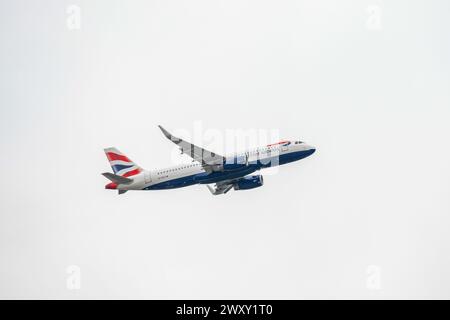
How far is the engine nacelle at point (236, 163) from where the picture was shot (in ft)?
253

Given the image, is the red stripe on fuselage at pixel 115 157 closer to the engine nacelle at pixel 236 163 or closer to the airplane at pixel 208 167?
the airplane at pixel 208 167

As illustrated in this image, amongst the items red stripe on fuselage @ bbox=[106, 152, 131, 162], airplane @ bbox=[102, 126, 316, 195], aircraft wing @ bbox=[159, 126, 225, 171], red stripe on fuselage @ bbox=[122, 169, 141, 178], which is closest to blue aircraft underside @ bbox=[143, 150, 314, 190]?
airplane @ bbox=[102, 126, 316, 195]

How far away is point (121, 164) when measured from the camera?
289 feet

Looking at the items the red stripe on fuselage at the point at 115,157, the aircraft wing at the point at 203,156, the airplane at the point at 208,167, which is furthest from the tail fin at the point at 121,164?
the aircraft wing at the point at 203,156

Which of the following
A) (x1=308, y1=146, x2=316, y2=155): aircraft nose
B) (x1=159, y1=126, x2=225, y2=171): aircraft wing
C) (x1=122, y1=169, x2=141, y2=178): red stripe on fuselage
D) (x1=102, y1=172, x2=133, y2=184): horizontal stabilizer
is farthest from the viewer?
(x1=122, y1=169, x2=141, y2=178): red stripe on fuselage

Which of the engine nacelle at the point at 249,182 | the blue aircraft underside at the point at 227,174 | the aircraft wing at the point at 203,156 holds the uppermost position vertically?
the aircraft wing at the point at 203,156

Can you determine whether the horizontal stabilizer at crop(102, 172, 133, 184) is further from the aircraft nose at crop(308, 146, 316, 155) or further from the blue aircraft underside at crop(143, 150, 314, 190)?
the aircraft nose at crop(308, 146, 316, 155)

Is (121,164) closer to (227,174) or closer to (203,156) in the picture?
(203,156)

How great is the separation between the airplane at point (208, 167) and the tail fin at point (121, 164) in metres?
0.99

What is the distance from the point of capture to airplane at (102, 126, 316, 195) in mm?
77375

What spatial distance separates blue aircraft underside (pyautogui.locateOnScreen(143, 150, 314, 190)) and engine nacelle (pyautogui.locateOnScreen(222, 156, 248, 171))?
2.04ft

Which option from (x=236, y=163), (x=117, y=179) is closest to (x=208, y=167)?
(x=236, y=163)
